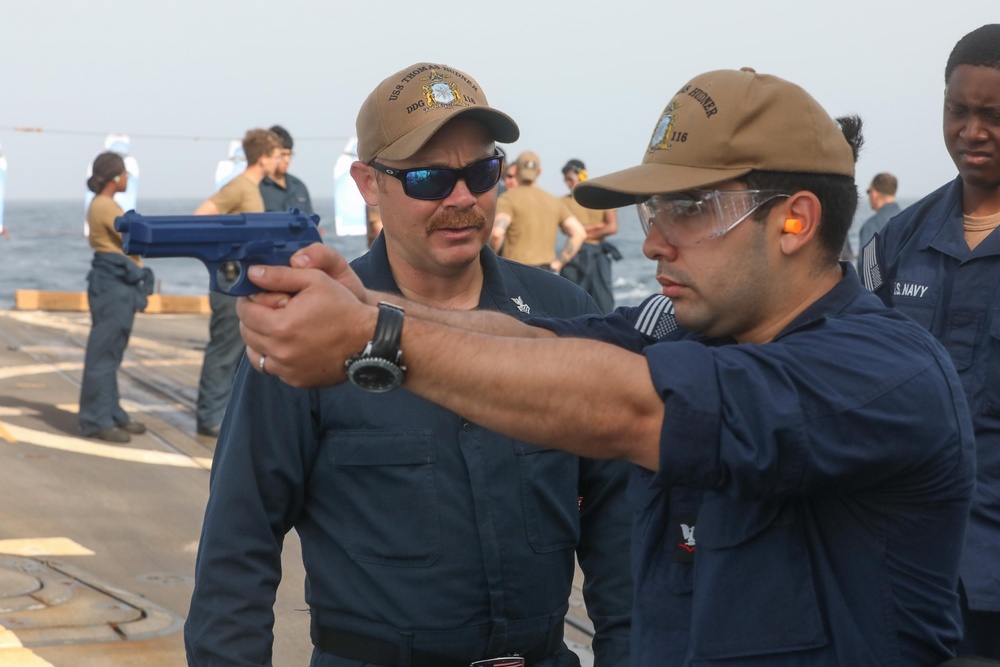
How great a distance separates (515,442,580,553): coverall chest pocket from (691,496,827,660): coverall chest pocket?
84 cm

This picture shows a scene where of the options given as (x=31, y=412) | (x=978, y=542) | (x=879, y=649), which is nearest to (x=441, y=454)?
(x=879, y=649)

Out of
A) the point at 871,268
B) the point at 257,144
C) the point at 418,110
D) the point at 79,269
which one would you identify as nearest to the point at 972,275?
the point at 871,268

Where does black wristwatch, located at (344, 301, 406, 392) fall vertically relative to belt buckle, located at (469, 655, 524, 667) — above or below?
above

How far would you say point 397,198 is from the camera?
298 cm

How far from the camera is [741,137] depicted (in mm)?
2002

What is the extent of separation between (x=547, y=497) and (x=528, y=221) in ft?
25.3

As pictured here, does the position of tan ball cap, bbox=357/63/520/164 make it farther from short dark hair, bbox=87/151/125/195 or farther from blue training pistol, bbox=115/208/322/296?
short dark hair, bbox=87/151/125/195

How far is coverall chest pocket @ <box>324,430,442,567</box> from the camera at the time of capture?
105 inches

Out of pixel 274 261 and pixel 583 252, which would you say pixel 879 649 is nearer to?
pixel 274 261

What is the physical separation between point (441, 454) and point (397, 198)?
0.67 metres

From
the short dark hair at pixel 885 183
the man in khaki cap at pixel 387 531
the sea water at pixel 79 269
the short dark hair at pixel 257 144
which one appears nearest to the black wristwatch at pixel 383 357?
the man in khaki cap at pixel 387 531

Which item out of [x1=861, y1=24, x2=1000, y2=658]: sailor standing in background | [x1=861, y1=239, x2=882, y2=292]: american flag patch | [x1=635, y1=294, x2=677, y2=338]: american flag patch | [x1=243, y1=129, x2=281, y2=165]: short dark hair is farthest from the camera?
[x1=243, y1=129, x2=281, y2=165]: short dark hair

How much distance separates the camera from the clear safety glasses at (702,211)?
2.03 metres

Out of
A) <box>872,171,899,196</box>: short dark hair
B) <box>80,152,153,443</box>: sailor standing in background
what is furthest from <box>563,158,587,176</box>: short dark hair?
<box>80,152,153,443</box>: sailor standing in background
